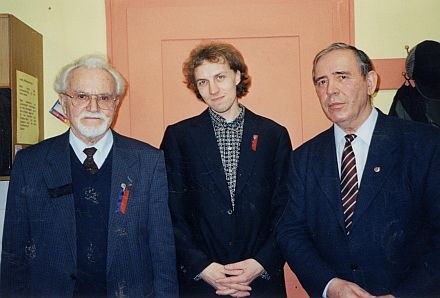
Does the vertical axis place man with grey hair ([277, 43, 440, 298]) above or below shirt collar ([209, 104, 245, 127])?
below

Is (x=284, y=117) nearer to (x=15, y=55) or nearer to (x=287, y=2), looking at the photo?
(x=287, y=2)

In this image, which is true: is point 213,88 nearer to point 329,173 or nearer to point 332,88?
point 332,88

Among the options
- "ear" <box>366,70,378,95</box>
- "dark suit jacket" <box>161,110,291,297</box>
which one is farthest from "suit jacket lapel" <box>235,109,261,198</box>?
"ear" <box>366,70,378,95</box>

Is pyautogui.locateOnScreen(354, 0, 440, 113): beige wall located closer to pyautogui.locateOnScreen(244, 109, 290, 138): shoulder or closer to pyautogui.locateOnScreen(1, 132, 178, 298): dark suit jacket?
pyautogui.locateOnScreen(244, 109, 290, 138): shoulder

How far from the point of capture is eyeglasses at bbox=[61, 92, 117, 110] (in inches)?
78.8

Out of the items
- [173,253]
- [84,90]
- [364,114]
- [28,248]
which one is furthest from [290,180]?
[28,248]

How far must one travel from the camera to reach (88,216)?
189cm

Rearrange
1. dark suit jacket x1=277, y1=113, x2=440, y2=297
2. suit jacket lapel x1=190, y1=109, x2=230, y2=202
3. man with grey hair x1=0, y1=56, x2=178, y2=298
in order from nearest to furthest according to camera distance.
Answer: dark suit jacket x1=277, y1=113, x2=440, y2=297
man with grey hair x1=0, y1=56, x2=178, y2=298
suit jacket lapel x1=190, y1=109, x2=230, y2=202

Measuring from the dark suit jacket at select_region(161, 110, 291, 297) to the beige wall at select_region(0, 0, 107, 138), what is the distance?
3.16 feet

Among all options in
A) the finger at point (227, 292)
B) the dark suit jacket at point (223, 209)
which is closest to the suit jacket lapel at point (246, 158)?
the dark suit jacket at point (223, 209)

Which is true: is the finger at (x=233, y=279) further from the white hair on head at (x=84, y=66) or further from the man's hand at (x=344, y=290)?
the white hair on head at (x=84, y=66)

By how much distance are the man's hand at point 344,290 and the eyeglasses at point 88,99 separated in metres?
1.16

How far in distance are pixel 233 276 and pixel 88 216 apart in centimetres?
65

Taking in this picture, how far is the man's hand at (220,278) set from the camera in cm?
201
